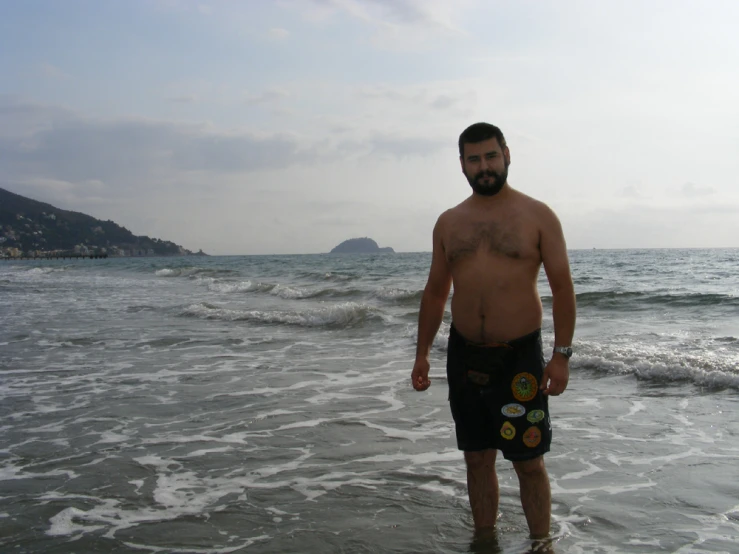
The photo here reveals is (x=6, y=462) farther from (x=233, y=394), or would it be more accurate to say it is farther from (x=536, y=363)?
(x=536, y=363)

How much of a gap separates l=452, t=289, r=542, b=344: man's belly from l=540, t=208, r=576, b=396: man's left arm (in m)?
0.13

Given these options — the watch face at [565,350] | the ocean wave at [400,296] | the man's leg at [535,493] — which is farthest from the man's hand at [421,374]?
the ocean wave at [400,296]

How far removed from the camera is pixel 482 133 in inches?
121

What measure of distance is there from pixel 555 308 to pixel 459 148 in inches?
36.6

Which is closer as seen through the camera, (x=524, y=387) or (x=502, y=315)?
(x=524, y=387)

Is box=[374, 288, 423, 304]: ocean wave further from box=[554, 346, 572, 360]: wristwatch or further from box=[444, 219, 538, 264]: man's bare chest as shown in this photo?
box=[554, 346, 572, 360]: wristwatch

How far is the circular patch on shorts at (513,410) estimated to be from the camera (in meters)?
3.10

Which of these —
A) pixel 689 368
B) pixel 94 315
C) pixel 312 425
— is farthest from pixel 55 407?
pixel 94 315

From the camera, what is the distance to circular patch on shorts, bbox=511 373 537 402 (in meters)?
3.10

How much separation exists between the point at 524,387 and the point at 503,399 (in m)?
0.12

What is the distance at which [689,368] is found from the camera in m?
7.64

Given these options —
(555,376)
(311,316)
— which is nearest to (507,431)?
(555,376)

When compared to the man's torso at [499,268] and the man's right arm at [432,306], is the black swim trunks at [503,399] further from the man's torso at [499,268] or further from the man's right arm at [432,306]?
the man's right arm at [432,306]

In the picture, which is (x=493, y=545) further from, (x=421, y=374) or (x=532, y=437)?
(x=421, y=374)
